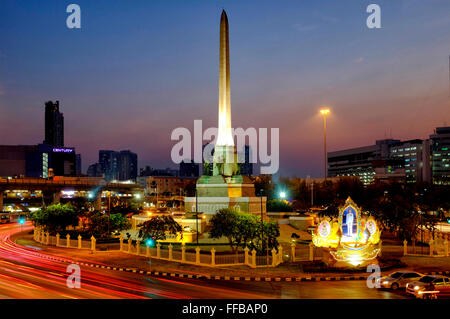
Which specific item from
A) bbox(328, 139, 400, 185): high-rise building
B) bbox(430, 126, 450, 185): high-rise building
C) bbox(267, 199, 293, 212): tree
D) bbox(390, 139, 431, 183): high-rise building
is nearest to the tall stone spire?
bbox(267, 199, 293, 212): tree

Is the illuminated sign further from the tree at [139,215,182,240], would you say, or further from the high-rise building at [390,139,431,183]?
the tree at [139,215,182,240]

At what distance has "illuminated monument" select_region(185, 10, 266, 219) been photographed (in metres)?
49.1

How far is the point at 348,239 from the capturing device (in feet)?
80.2

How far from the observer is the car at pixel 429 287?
17781mm

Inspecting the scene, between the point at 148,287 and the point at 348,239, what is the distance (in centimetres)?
1170

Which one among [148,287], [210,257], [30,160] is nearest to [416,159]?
[210,257]

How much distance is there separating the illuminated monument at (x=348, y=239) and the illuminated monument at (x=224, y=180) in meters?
23.2

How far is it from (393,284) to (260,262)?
30.2 feet

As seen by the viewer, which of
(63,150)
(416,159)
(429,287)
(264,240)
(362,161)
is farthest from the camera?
(63,150)

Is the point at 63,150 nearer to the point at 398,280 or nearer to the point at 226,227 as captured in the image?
the point at 226,227

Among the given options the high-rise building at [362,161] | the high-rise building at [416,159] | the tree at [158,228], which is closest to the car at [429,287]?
the tree at [158,228]

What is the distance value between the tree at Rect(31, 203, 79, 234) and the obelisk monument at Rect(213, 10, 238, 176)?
1767 cm

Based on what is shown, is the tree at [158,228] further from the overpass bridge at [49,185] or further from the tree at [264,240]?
the overpass bridge at [49,185]
